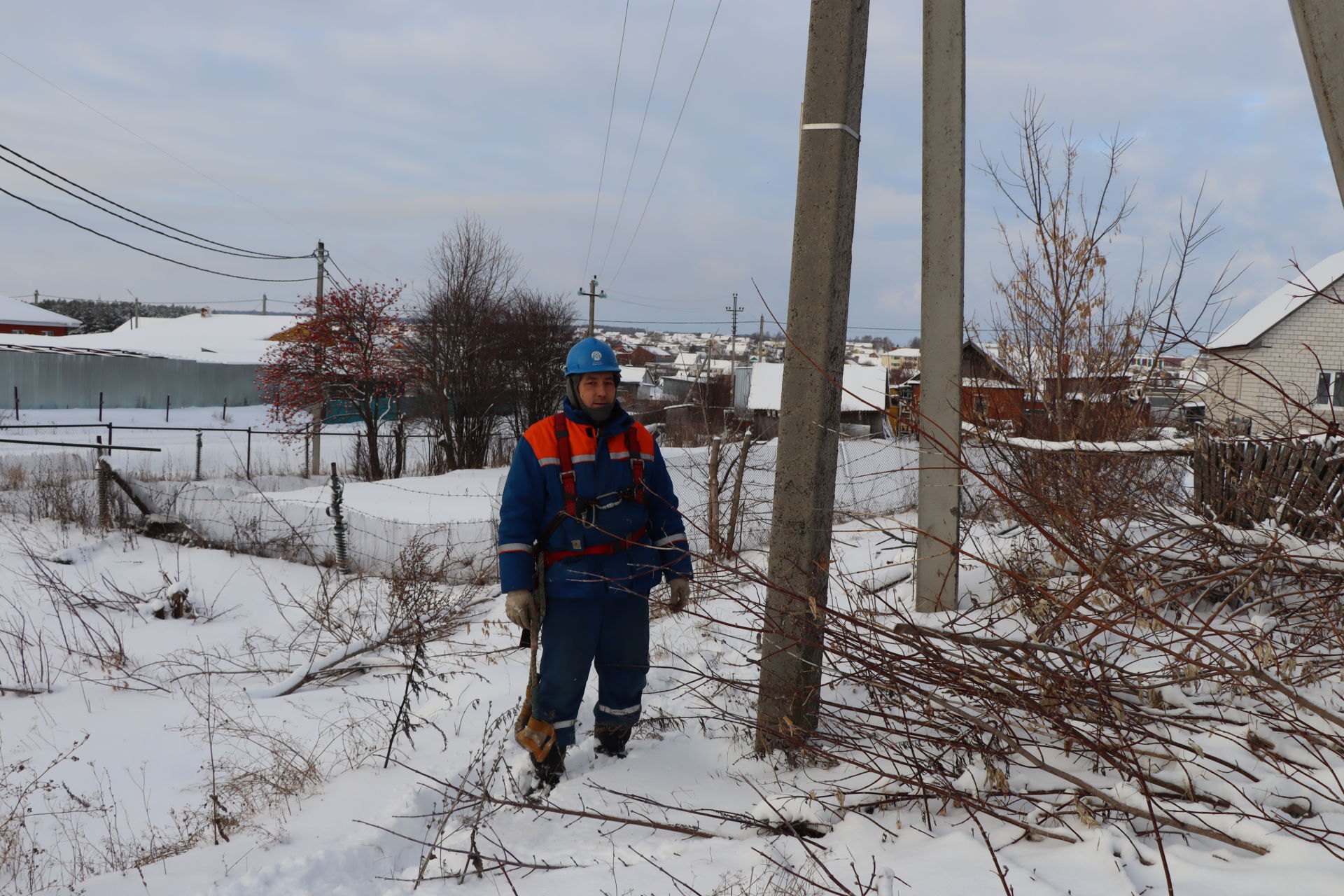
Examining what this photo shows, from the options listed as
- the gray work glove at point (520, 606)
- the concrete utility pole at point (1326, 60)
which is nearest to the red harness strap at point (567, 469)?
the gray work glove at point (520, 606)

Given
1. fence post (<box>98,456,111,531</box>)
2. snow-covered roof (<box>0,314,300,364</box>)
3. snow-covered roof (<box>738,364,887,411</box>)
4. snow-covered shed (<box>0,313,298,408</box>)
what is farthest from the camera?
snow-covered roof (<box>0,314,300,364</box>)

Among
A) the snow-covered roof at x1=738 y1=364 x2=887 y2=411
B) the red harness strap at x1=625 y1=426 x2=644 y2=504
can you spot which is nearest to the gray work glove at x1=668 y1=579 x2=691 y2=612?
the red harness strap at x1=625 y1=426 x2=644 y2=504

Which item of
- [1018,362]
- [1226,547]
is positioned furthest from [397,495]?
[1226,547]

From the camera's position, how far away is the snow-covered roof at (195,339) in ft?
138

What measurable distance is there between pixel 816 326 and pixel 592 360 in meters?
0.96

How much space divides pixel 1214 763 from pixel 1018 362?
6513 mm

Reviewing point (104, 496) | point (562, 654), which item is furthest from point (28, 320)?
point (562, 654)

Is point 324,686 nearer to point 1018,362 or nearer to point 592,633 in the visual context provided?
point 592,633

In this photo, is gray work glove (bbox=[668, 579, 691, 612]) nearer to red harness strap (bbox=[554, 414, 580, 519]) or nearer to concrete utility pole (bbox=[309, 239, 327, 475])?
red harness strap (bbox=[554, 414, 580, 519])

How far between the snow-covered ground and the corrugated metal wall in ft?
106

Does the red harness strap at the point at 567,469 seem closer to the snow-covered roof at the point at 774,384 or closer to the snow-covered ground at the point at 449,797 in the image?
the snow-covered ground at the point at 449,797

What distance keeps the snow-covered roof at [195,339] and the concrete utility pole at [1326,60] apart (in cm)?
4377

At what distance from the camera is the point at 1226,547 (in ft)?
12.2

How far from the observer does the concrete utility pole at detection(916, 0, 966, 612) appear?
499 cm
